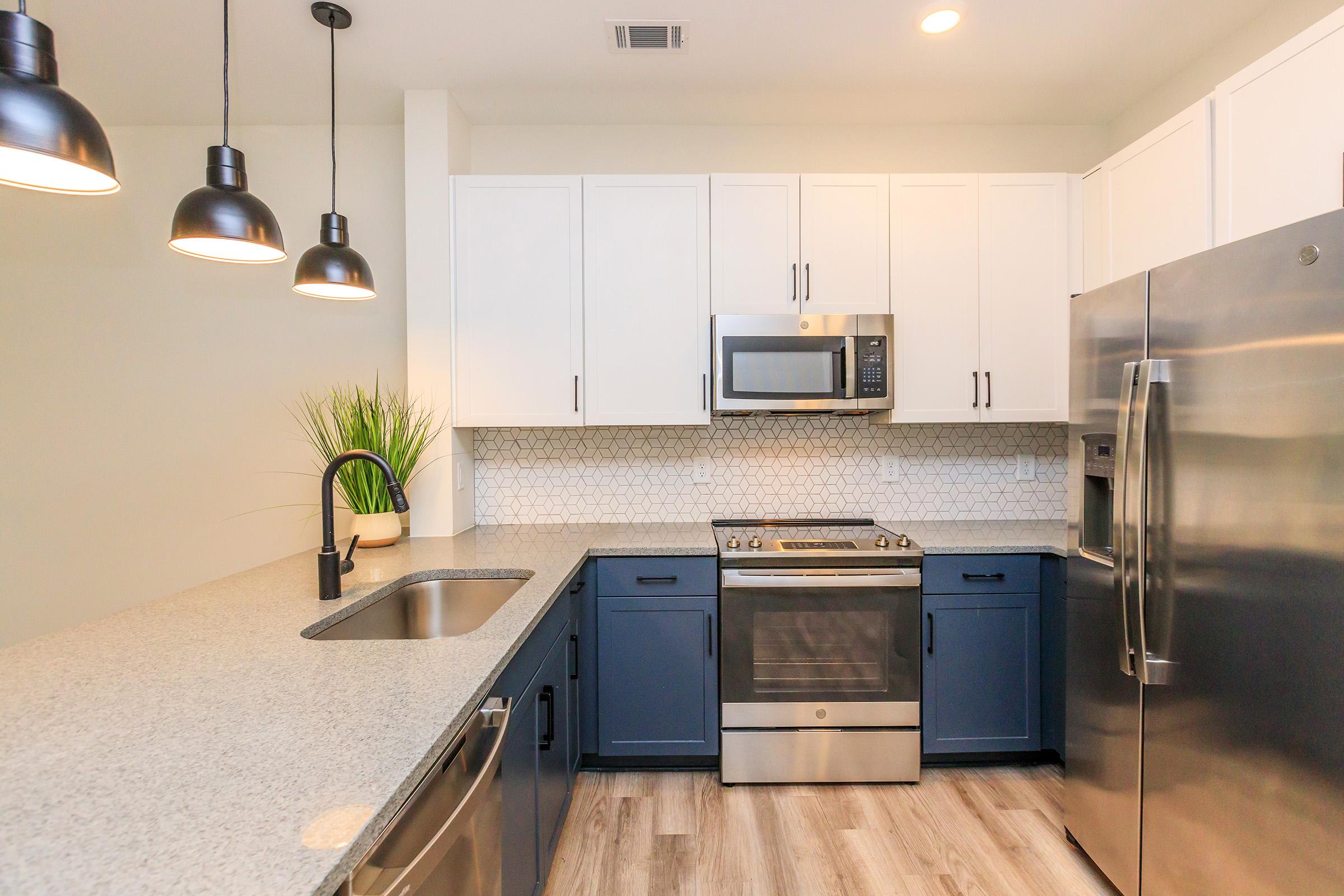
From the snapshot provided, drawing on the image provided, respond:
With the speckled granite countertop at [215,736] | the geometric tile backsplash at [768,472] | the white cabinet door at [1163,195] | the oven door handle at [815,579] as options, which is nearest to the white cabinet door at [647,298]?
the geometric tile backsplash at [768,472]

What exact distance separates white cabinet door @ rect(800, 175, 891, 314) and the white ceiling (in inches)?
15.1

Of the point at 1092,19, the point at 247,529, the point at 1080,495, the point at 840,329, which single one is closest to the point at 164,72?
the point at 247,529

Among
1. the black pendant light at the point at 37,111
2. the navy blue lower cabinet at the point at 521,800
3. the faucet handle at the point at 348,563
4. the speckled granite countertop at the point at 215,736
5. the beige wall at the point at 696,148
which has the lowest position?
the navy blue lower cabinet at the point at 521,800

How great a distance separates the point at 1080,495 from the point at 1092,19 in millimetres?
1579

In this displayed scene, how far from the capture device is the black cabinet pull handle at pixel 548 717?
1.64 meters

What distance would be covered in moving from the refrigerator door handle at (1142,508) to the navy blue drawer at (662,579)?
1260mm

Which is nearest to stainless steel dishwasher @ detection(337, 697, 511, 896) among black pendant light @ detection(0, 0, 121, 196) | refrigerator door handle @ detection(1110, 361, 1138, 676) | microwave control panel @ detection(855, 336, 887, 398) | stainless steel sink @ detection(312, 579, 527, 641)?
stainless steel sink @ detection(312, 579, 527, 641)

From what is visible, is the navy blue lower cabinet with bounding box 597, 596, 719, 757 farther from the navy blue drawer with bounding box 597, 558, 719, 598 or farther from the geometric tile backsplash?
the geometric tile backsplash

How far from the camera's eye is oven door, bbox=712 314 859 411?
248 centimetres

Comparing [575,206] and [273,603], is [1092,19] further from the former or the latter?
[273,603]

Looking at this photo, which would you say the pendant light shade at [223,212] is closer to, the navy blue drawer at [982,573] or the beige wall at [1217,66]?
the navy blue drawer at [982,573]

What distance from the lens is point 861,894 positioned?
1.74 meters

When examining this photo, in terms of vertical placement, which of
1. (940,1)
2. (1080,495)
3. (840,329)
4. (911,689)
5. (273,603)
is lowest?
(911,689)

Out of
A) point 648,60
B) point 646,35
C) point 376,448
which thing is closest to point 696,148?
point 648,60
